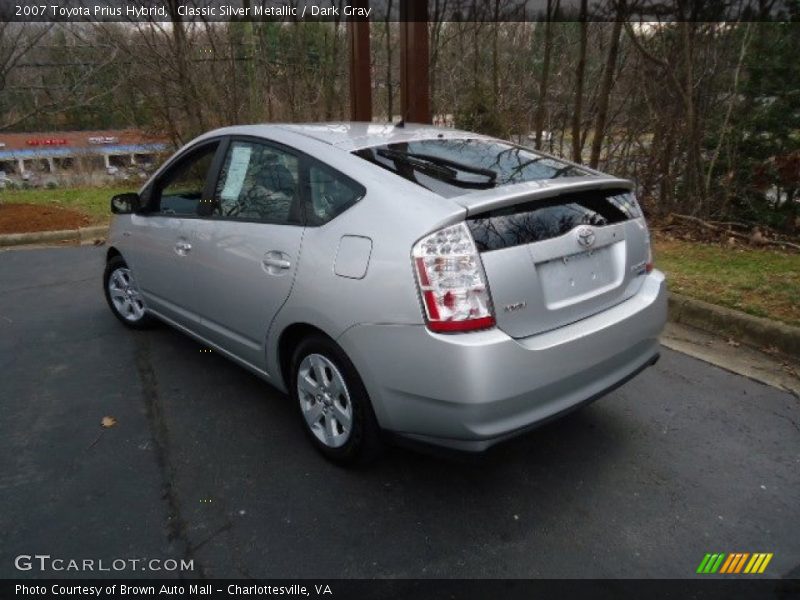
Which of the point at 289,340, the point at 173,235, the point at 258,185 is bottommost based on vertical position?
the point at 289,340

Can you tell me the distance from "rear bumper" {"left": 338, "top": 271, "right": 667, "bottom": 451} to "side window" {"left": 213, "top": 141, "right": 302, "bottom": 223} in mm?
863

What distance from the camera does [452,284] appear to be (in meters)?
2.20

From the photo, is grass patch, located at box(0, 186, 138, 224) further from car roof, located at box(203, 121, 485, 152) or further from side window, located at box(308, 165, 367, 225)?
side window, located at box(308, 165, 367, 225)

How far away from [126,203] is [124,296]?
0.84 metres

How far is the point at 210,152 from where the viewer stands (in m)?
3.64

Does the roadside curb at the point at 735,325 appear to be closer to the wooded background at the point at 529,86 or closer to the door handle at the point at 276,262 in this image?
the door handle at the point at 276,262

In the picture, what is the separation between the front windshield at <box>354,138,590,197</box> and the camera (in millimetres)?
2562

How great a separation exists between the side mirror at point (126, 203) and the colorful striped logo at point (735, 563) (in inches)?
156

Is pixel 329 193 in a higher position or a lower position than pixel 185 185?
higher

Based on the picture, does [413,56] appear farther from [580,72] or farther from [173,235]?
[173,235]

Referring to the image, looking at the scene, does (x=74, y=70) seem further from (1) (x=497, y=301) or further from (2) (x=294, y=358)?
(1) (x=497, y=301)

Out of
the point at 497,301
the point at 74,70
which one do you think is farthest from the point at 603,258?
the point at 74,70

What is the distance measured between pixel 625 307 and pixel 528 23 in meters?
9.38

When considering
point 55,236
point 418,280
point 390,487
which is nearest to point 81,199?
point 55,236
